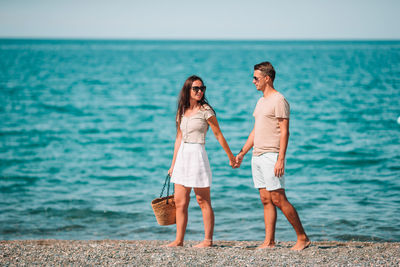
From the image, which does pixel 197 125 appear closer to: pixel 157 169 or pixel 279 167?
pixel 279 167

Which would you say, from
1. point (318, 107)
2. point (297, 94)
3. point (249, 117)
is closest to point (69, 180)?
point (249, 117)

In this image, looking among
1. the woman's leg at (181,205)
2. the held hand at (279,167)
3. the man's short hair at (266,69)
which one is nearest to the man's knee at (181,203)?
the woman's leg at (181,205)

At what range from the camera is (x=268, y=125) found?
5.61 meters

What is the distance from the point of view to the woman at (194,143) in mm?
5848

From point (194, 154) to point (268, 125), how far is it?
98 cm

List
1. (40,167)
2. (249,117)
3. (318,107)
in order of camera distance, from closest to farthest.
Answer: (40,167) < (249,117) < (318,107)

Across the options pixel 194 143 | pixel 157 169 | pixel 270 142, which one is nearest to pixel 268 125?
pixel 270 142

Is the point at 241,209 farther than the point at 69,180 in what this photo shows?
No

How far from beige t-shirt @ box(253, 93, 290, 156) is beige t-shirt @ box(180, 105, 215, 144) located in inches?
23.7

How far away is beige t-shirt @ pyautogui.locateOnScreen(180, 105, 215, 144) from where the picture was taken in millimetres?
5840

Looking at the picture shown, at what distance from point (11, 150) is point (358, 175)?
12.1m

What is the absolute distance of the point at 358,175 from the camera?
43.2ft

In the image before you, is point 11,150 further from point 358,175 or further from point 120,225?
point 358,175

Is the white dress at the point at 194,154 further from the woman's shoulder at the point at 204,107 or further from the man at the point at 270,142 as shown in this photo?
the man at the point at 270,142
